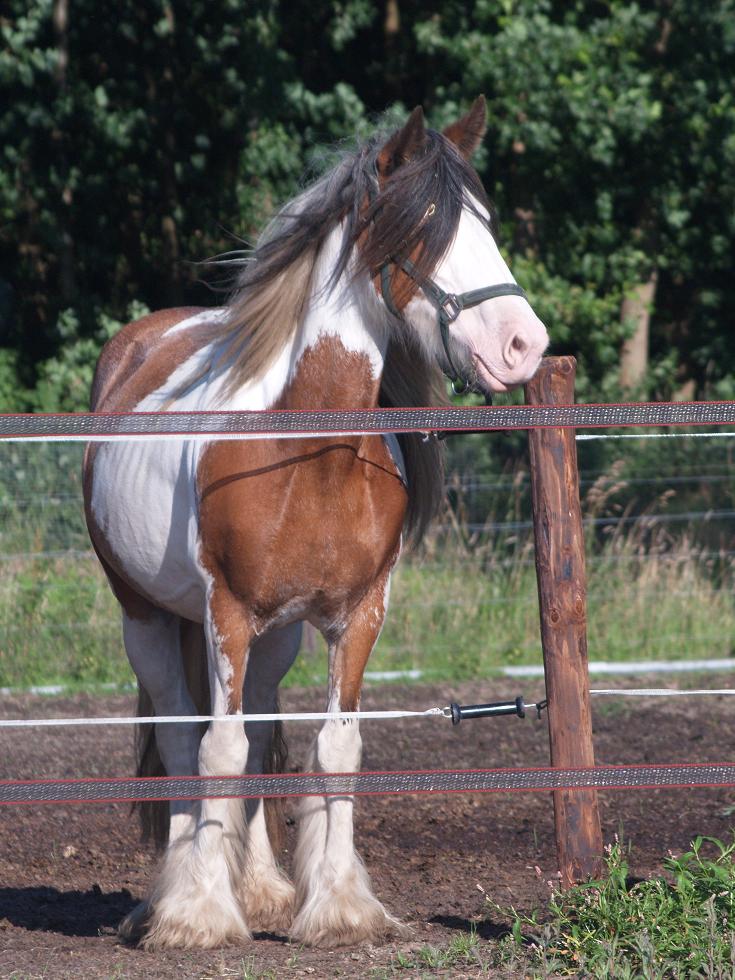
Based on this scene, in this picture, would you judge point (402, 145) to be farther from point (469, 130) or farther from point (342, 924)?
point (342, 924)

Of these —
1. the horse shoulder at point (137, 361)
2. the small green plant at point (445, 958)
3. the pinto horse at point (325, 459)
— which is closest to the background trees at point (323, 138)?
the horse shoulder at point (137, 361)

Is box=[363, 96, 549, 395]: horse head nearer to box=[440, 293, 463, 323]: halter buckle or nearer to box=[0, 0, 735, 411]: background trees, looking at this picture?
box=[440, 293, 463, 323]: halter buckle

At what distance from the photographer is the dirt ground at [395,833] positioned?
3.55 m

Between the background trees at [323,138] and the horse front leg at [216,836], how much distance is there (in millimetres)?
8393

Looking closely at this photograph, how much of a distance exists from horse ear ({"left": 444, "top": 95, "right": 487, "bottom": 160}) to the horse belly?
1164 mm

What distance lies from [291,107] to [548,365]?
9.29 m

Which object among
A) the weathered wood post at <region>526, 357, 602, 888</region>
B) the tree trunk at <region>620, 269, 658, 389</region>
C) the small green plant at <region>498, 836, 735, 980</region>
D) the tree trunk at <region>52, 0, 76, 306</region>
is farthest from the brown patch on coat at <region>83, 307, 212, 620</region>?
the tree trunk at <region>620, 269, 658, 389</region>

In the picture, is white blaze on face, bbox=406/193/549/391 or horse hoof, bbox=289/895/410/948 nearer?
white blaze on face, bbox=406/193/549/391

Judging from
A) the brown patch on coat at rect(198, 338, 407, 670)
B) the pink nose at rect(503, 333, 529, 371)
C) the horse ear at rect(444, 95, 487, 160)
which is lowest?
the brown patch on coat at rect(198, 338, 407, 670)

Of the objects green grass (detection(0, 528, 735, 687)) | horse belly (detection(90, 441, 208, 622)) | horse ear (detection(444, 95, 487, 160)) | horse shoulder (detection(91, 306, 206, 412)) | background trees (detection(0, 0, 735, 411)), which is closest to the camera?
horse ear (detection(444, 95, 487, 160))

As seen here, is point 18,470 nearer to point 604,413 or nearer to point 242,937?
point 242,937

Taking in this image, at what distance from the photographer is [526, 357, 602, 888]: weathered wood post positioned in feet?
11.5

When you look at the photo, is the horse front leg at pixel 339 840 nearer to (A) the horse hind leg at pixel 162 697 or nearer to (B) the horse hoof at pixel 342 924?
(B) the horse hoof at pixel 342 924

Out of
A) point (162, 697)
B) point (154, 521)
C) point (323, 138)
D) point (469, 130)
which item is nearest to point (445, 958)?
point (162, 697)
